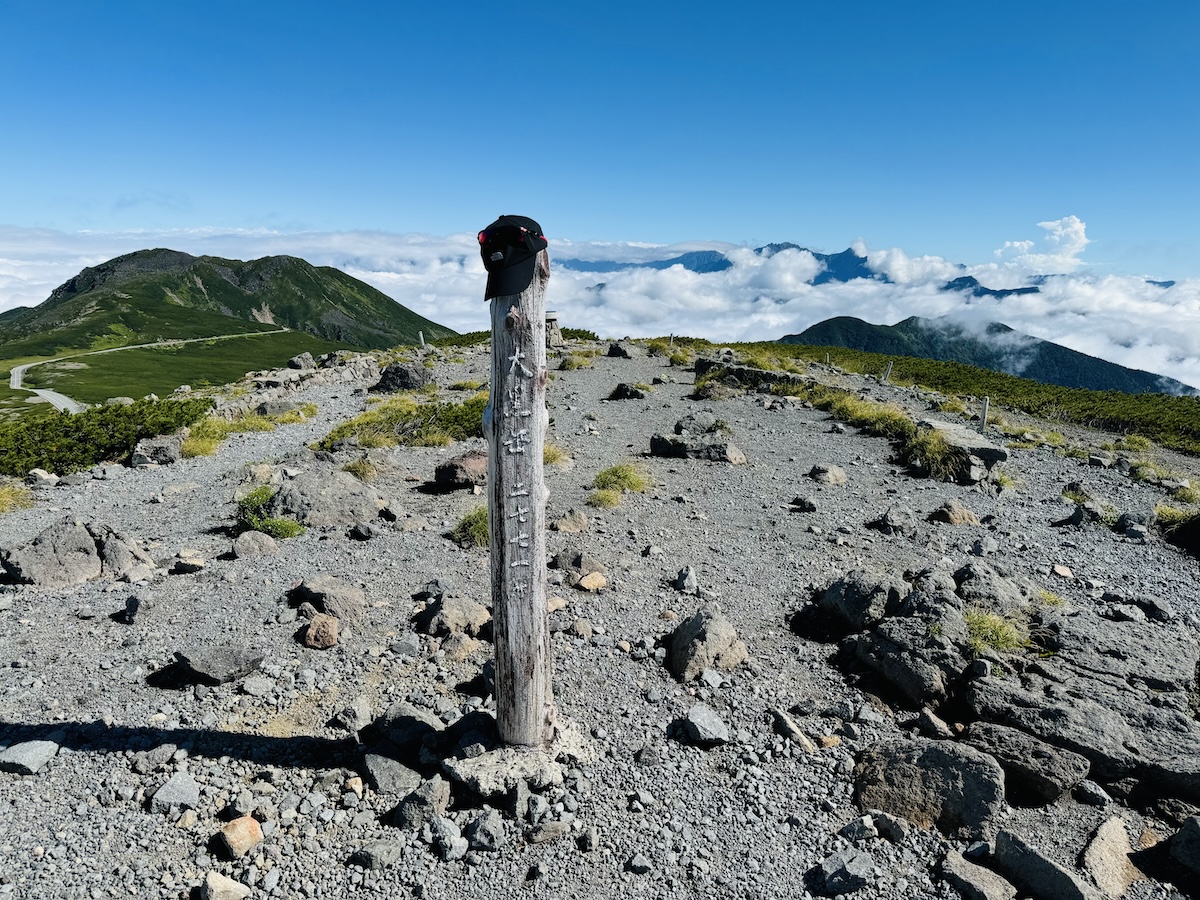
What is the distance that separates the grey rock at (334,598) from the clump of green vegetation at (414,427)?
817cm

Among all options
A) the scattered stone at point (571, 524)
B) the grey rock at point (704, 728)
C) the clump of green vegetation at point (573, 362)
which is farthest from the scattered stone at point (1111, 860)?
the clump of green vegetation at point (573, 362)

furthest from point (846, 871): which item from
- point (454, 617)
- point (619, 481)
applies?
point (619, 481)

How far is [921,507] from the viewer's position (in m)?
13.2

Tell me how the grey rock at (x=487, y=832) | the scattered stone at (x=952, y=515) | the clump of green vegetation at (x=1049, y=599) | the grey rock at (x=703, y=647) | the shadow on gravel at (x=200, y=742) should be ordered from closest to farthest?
the grey rock at (x=487, y=832) → the shadow on gravel at (x=200, y=742) → the grey rock at (x=703, y=647) → the clump of green vegetation at (x=1049, y=599) → the scattered stone at (x=952, y=515)

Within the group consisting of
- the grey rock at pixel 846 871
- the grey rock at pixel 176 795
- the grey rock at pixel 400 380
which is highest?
the grey rock at pixel 400 380

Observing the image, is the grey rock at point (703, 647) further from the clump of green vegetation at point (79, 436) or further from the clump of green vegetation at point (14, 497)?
the clump of green vegetation at point (79, 436)

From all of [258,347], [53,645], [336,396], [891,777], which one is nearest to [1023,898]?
[891,777]

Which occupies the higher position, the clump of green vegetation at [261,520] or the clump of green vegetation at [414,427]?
the clump of green vegetation at [414,427]

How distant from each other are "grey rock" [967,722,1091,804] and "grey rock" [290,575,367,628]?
6.56 meters

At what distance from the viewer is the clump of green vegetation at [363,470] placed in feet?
44.6

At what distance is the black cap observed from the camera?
447 centimetres

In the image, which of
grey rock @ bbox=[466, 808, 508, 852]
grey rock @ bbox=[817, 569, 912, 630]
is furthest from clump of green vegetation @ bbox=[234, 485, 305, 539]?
grey rock @ bbox=[817, 569, 912, 630]

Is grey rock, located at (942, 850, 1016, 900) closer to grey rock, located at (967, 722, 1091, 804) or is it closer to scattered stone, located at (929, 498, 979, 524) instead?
grey rock, located at (967, 722, 1091, 804)

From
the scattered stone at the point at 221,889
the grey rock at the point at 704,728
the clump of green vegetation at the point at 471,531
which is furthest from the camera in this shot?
the clump of green vegetation at the point at 471,531
